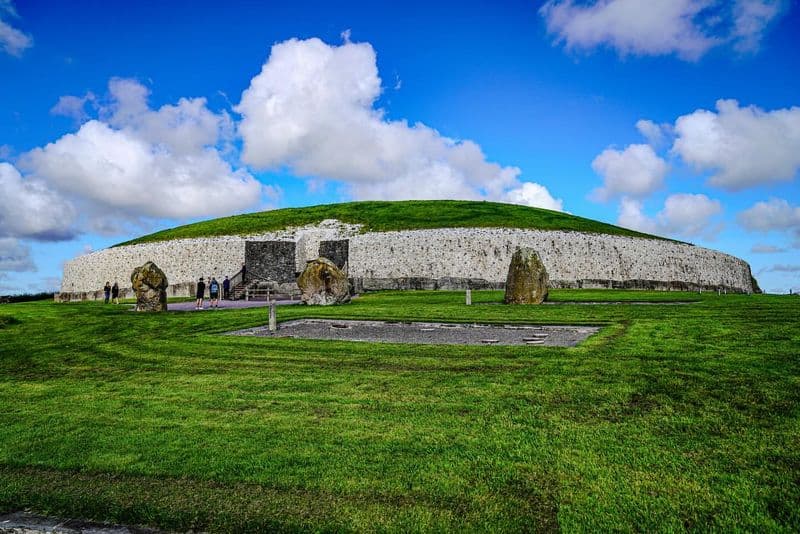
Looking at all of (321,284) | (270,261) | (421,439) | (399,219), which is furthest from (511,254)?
(421,439)

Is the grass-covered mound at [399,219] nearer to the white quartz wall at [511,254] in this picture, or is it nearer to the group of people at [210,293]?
the white quartz wall at [511,254]

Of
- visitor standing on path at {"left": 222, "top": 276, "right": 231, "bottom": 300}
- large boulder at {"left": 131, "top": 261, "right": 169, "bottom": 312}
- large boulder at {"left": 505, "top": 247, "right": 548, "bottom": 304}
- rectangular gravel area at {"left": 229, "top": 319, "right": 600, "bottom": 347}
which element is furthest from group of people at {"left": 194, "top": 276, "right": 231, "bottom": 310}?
large boulder at {"left": 505, "top": 247, "right": 548, "bottom": 304}

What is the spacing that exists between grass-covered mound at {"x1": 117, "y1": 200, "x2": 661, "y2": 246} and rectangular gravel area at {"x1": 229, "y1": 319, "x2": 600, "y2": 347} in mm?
38910

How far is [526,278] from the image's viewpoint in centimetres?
2388

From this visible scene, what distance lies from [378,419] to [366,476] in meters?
1.77

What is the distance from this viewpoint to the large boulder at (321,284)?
83.7ft

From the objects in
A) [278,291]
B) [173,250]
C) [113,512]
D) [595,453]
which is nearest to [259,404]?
[113,512]

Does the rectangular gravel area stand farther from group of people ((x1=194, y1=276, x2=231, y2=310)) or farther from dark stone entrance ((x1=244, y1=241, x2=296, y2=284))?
dark stone entrance ((x1=244, y1=241, x2=296, y2=284))

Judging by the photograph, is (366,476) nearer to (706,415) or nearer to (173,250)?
(706,415)

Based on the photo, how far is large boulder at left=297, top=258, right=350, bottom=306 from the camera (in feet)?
83.7

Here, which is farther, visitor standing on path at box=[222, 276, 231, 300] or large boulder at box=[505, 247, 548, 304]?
visitor standing on path at box=[222, 276, 231, 300]

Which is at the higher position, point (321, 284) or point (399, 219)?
point (399, 219)

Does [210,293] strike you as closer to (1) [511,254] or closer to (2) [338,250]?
(2) [338,250]

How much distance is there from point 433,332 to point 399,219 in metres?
47.3
